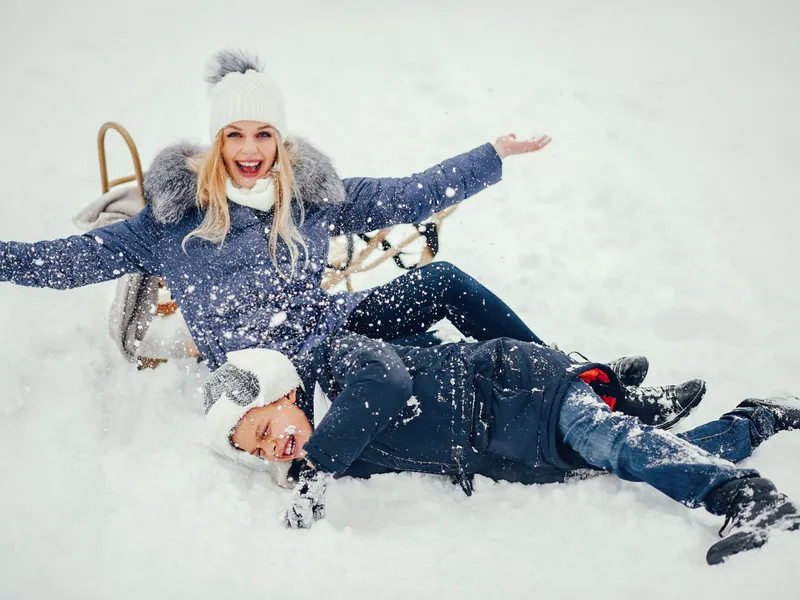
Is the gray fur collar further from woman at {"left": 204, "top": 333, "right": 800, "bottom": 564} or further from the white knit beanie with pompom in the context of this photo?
woman at {"left": 204, "top": 333, "right": 800, "bottom": 564}

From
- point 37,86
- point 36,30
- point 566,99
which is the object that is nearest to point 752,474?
point 566,99

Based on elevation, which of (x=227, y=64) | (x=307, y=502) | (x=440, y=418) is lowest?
(x=307, y=502)

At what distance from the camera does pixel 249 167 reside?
2.98 metres

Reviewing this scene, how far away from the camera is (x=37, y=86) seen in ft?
15.9

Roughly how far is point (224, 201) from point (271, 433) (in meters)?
0.98

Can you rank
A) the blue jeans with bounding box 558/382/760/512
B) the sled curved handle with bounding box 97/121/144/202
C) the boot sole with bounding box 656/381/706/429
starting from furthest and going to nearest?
1. the sled curved handle with bounding box 97/121/144/202
2. the boot sole with bounding box 656/381/706/429
3. the blue jeans with bounding box 558/382/760/512

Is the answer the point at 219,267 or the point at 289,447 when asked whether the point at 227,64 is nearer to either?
the point at 219,267

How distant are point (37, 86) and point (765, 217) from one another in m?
4.86

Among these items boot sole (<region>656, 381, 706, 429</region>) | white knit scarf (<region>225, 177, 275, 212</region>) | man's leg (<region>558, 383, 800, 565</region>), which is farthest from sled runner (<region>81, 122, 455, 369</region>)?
boot sole (<region>656, 381, 706, 429</region>)

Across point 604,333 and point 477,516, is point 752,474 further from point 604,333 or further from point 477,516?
point 604,333

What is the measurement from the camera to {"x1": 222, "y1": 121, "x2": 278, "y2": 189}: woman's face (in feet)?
9.70

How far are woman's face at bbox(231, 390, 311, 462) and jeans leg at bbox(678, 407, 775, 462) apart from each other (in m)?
1.46

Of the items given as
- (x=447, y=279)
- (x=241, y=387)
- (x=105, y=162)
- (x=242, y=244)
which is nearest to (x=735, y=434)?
(x=447, y=279)

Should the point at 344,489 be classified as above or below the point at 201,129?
below
